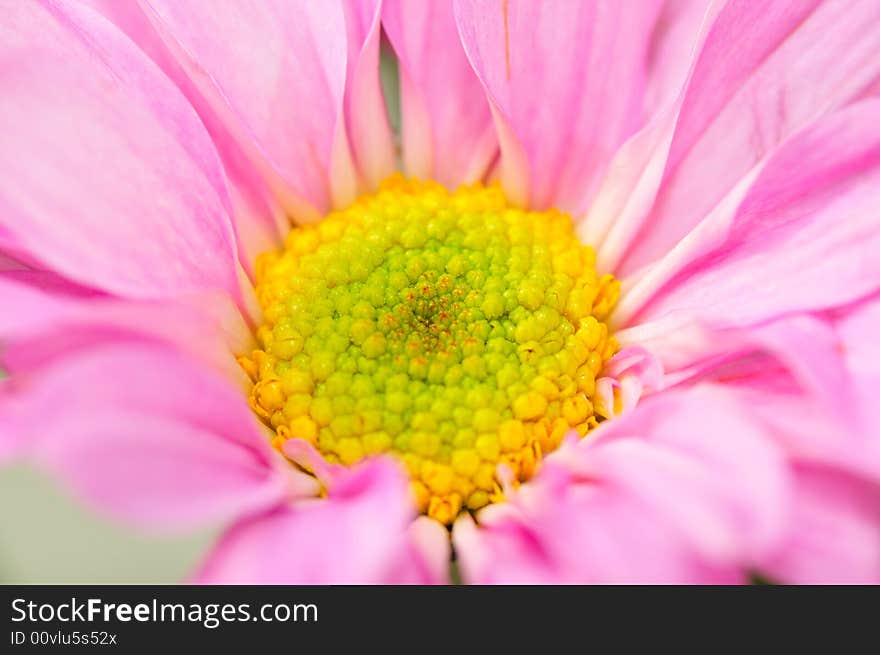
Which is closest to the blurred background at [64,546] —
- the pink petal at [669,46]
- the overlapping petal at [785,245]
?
the overlapping petal at [785,245]

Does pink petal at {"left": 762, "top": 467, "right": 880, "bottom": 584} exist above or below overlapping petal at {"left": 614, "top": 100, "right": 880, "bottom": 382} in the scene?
below

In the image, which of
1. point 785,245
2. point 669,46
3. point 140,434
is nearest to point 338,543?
point 140,434

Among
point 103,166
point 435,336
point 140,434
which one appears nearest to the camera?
point 140,434

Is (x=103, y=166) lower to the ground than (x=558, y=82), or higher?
lower

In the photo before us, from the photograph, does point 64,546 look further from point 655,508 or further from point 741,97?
point 741,97

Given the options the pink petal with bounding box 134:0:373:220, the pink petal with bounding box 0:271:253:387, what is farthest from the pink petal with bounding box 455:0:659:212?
the pink petal with bounding box 0:271:253:387

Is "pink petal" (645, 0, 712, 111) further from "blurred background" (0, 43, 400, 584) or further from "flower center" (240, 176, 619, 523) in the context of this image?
"blurred background" (0, 43, 400, 584)
